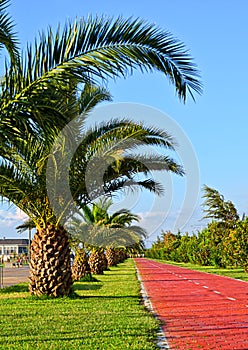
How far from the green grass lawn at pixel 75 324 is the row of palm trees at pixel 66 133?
1.92m

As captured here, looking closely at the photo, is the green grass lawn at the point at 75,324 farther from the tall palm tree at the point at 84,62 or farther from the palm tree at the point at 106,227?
the palm tree at the point at 106,227

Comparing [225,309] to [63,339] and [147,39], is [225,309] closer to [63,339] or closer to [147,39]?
[63,339]

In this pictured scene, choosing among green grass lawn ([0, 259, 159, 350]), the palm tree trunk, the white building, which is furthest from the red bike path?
the white building

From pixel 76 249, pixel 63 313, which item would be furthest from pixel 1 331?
pixel 76 249

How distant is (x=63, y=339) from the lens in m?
10.7

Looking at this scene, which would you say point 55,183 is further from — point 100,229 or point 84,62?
point 100,229

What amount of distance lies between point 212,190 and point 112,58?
138ft

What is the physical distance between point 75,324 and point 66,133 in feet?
12.8

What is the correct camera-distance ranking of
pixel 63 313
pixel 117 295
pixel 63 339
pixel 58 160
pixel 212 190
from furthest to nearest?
pixel 212 190
pixel 117 295
pixel 58 160
pixel 63 313
pixel 63 339

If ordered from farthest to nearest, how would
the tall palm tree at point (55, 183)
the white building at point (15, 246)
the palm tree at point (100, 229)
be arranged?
the white building at point (15, 246)
the palm tree at point (100, 229)
the tall palm tree at point (55, 183)

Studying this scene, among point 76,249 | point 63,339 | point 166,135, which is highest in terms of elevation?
point 166,135

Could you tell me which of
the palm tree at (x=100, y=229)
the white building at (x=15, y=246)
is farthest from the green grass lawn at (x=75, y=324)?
the white building at (x=15, y=246)

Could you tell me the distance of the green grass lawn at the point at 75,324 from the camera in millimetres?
10180

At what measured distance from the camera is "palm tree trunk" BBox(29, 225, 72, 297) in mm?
18359
